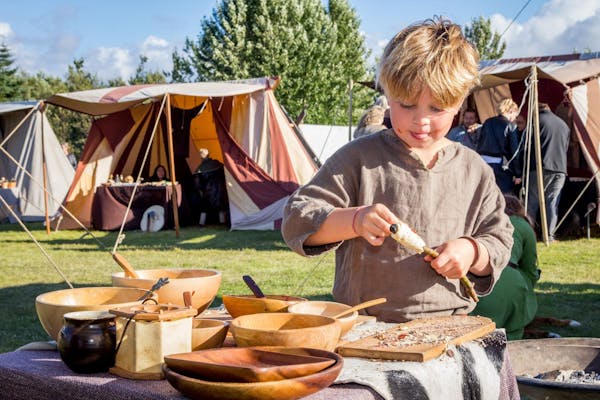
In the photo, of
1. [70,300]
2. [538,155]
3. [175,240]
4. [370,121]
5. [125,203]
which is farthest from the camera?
[125,203]

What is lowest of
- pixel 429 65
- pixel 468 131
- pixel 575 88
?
pixel 429 65

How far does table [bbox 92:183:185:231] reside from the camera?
36.7ft

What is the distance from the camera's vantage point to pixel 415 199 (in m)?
1.72

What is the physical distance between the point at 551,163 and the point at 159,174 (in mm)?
6601

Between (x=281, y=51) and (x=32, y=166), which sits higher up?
(x=281, y=51)

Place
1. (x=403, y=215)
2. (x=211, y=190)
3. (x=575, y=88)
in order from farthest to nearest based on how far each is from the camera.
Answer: (x=211, y=190) → (x=575, y=88) → (x=403, y=215)

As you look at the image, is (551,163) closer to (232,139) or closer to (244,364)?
(232,139)

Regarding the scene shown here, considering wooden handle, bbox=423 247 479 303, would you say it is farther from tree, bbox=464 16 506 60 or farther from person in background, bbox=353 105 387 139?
tree, bbox=464 16 506 60

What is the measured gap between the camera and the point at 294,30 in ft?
92.3

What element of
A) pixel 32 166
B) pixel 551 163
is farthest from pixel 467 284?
pixel 32 166

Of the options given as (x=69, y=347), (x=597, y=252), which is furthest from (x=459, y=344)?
(x=597, y=252)

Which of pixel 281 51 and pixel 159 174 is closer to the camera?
pixel 159 174

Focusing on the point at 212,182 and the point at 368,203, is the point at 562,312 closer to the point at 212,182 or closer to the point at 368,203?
the point at 368,203

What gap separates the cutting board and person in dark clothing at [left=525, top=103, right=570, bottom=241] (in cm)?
754
